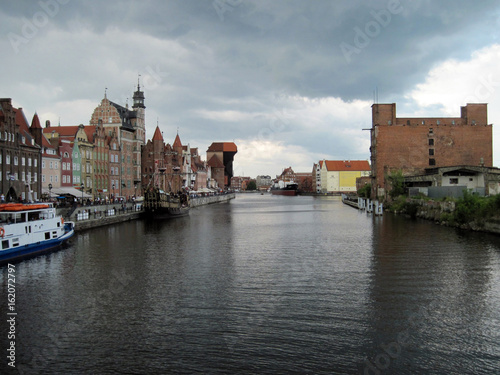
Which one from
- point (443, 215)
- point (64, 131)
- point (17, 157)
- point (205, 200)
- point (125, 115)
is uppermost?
point (125, 115)

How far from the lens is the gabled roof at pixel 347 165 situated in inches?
7402

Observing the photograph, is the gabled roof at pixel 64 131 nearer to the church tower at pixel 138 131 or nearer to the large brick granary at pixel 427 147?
the church tower at pixel 138 131

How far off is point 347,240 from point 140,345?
26370 millimetres

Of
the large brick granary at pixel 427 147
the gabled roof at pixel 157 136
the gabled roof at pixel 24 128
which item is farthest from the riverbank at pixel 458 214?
the gabled roof at pixel 157 136

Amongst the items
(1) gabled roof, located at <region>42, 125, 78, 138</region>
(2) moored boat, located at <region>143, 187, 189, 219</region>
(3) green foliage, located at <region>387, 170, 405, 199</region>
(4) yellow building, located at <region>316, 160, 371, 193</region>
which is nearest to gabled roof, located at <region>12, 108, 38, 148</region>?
(1) gabled roof, located at <region>42, 125, 78, 138</region>

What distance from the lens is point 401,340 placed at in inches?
550

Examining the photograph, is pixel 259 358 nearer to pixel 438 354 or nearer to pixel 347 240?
pixel 438 354

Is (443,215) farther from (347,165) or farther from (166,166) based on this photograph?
(347,165)

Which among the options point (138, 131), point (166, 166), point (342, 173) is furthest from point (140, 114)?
point (342, 173)

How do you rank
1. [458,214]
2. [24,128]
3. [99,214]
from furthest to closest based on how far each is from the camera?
[24,128]
[99,214]
[458,214]

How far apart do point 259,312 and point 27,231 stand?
2052 cm

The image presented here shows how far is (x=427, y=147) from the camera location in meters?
85.1

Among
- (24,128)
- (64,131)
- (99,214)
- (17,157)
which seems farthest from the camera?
(64,131)

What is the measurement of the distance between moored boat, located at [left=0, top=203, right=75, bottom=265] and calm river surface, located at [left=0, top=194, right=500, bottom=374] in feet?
4.58
